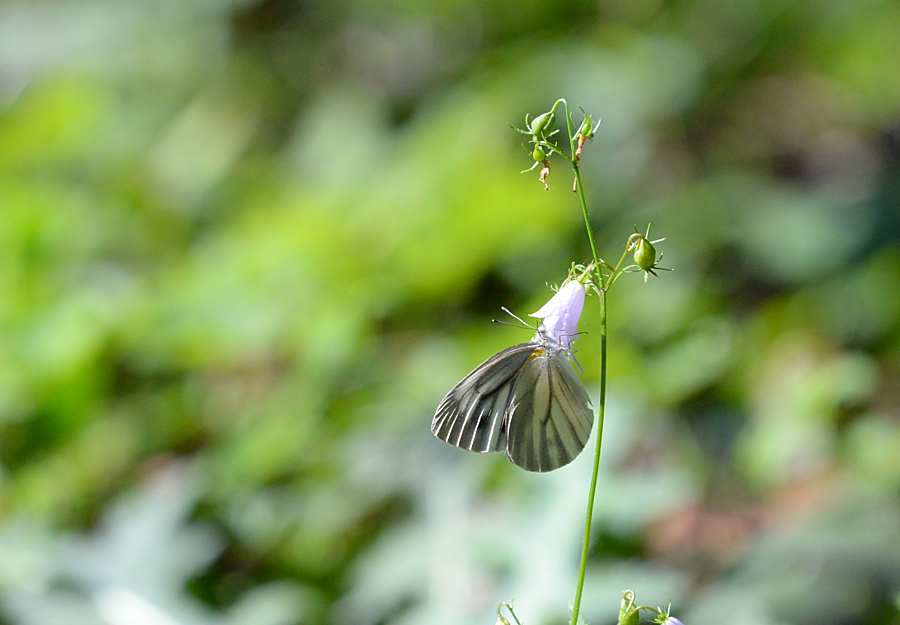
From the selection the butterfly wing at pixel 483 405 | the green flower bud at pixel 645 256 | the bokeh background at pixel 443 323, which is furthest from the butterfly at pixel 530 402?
the bokeh background at pixel 443 323

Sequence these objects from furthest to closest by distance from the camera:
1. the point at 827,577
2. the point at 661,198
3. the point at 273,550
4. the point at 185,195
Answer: the point at 185,195
the point at 661,198
the point at 273,550
the point at 827,577

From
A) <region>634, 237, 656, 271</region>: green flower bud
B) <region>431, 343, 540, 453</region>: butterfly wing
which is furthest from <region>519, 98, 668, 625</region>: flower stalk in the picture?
<region>431, 343, 540, 453</region>: butterfly wing

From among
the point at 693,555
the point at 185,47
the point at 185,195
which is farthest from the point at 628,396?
the point at 185,47

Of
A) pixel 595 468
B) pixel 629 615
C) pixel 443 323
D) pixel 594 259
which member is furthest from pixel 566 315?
pixel 443 323

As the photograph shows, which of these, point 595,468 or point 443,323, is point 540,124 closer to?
point 595,468

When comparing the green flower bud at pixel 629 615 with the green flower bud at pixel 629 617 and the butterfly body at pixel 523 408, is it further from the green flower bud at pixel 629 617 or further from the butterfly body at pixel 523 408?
the butterfly body at pixel 523 408

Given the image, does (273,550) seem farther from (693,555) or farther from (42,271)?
(42,271)

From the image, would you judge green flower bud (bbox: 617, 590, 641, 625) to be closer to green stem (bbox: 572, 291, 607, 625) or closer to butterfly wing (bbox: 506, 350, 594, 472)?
green stem (bbox: 572, 291, 607, 625)
